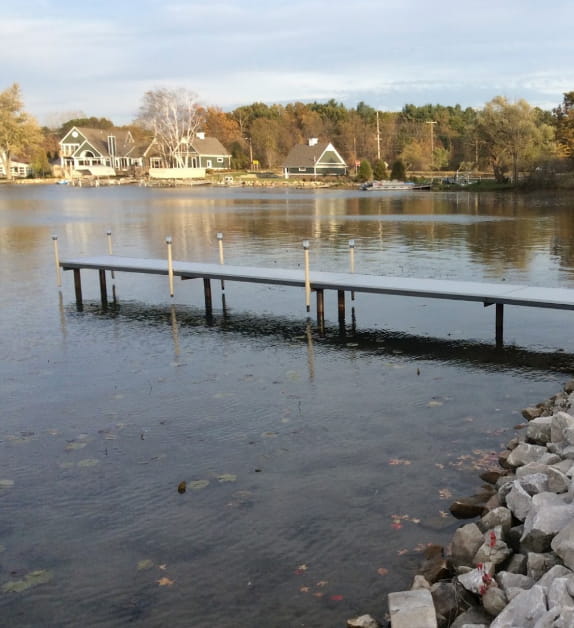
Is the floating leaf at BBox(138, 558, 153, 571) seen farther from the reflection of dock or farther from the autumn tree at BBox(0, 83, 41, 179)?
the autumn tree at BBox(0, 83, 41, 179)

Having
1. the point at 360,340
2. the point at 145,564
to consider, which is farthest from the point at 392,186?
the point at 145,564

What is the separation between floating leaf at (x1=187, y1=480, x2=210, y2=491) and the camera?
7871mm

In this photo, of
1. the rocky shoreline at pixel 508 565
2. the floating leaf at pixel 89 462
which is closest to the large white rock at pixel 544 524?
the rocky shoreline at pixel 508 565

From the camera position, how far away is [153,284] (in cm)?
2112

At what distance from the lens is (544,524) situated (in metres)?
5.55

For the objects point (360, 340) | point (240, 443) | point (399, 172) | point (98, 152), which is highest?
point (98, 152)

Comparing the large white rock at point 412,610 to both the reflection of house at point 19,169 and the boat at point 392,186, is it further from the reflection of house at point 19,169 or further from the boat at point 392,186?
the reflection of house at point 19,169

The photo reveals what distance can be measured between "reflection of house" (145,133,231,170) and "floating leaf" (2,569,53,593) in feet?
392

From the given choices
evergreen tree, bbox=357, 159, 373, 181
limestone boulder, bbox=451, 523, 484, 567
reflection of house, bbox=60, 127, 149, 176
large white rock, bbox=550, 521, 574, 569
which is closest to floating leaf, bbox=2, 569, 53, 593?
limestone boulder, bbox=451, 523, 484, 567

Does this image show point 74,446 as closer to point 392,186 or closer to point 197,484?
point 197,484

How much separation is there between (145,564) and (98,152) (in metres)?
135

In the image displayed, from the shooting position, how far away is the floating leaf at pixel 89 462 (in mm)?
8484

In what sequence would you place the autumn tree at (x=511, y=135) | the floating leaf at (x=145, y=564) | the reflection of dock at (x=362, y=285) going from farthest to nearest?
the autumn tree at (x=511, y=135) → the reflection of dock at (x=362, y=285) → the floating leaf at (x=145, y=564)

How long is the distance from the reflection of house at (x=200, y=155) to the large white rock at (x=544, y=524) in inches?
4746
